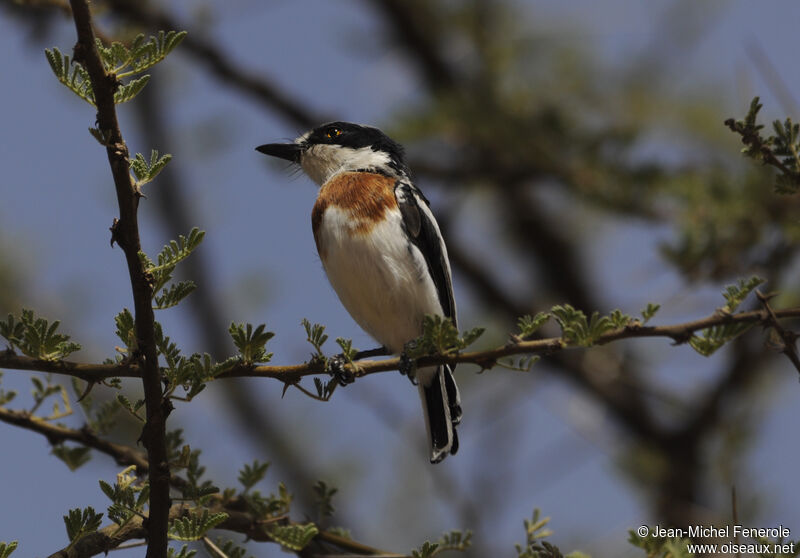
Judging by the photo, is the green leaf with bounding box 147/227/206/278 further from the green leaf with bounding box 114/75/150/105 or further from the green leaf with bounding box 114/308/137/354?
the green leaf with bounding box 114/75/150/105

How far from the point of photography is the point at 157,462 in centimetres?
233

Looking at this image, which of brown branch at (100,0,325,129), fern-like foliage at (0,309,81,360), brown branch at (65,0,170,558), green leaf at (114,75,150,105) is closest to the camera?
brown branch at (65,0,170,558)

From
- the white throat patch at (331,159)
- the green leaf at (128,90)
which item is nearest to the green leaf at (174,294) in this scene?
the green leaf at (128,90)

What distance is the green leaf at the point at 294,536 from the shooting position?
2540mm

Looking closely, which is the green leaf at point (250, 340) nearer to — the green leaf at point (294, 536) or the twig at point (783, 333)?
the green leaf at point (294, 536)

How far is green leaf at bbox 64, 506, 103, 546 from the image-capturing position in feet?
7.55

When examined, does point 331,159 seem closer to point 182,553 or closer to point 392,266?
point 392,266

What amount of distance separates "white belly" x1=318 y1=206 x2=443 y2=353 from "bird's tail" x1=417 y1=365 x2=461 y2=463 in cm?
20

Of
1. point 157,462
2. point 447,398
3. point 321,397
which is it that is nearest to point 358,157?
point 447,398

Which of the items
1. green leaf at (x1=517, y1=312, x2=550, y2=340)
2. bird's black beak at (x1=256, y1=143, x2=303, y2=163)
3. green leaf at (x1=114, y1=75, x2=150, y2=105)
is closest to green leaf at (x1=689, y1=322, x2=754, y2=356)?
green leaf at (x1=517, y1=312, x2=550, y2=340)

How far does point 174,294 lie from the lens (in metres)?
2.22

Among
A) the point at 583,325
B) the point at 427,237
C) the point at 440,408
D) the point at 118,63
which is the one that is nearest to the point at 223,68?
the point at 427,237

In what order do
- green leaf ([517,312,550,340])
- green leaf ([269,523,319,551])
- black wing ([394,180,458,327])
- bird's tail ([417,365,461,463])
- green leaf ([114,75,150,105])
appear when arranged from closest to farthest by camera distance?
1. green leaf ([114,75,150,105])
2. green leaf ([517,312,550,340])
3. green leaf ([269,523,319,551])
4. bird's tail ([417,365,461,463])
5. black wing ([394,180,458,327])

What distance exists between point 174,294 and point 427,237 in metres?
1.70
